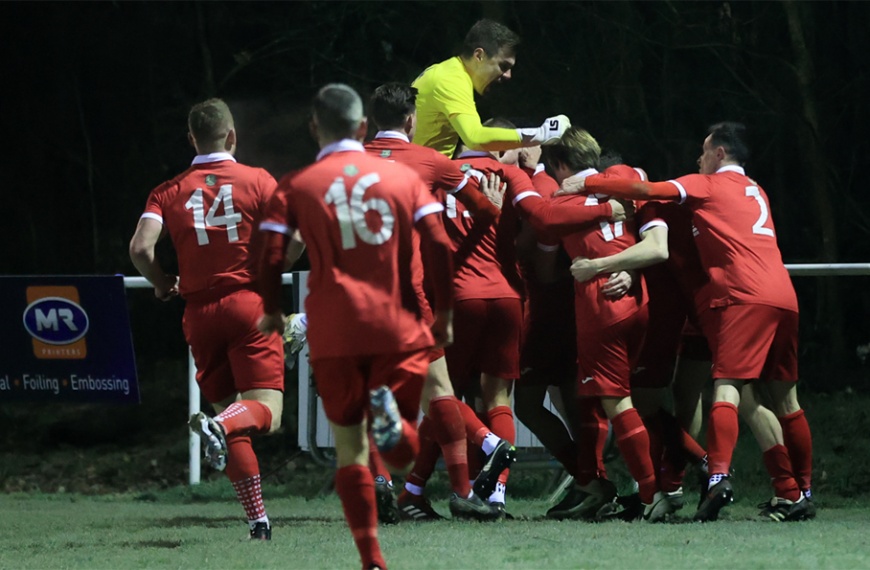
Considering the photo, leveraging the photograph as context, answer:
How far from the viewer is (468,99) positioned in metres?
7.89

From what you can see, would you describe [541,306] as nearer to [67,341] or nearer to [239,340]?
[239,340]

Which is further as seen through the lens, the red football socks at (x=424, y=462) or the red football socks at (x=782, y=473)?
the red football socks at (x=424, y=462)

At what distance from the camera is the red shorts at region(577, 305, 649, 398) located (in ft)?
24.5

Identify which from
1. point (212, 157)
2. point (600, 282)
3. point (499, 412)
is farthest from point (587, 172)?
point (212, 157)

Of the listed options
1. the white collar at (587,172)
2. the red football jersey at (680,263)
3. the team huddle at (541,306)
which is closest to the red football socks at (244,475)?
the team huddle at (541,306)

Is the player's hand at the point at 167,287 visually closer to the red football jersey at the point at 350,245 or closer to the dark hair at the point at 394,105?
the dark hair at the point at 394,105

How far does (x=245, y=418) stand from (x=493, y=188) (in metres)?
1.90

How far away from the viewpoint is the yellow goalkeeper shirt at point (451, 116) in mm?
7582

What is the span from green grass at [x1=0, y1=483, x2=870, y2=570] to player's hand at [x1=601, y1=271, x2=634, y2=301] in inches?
46.1

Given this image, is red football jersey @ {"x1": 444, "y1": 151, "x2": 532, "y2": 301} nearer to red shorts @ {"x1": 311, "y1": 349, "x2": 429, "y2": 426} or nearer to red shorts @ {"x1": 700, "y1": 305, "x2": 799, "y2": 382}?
red shorts @ {"x1": 700, "y1": 305, "x2": 799, "y2": 382}

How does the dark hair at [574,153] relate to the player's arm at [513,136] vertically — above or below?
below

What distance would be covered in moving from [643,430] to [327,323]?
8.75 feet

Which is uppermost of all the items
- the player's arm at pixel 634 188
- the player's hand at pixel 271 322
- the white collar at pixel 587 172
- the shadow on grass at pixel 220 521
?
the white collar at pixel 587 172

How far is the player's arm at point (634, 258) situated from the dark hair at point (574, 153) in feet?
1.91
